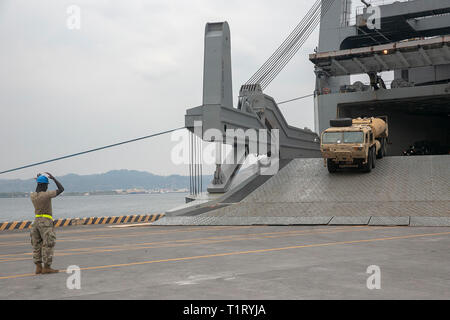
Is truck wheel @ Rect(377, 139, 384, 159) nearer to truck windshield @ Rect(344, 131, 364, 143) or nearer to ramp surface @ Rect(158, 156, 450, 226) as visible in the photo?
ramp surface @ Rect(158, 156, 450, 226)

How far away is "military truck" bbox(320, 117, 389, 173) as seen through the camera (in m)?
23.8

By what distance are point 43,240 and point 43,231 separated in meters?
0.16

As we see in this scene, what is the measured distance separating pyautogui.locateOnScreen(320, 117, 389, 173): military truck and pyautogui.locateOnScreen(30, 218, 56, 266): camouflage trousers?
55.8 feet

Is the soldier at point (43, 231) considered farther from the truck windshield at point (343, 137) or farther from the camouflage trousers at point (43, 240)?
the truck windshield at point (343, 137)

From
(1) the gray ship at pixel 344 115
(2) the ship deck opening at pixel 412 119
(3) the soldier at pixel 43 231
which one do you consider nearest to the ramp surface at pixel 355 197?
(1) the gray ship at pixel 344 115

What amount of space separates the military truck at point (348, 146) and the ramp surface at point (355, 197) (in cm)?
59

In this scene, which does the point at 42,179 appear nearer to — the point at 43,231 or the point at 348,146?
the point at 43,231

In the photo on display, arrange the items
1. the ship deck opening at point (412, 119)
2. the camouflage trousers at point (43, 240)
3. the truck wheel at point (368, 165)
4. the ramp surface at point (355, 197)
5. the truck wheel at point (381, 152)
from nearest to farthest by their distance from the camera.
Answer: the camouflage trousers at point (43, 240)
the ramp surface at point (355, 197)
the truck wheel at point (368, 165)
the truck wheel at point (381, 152)
the ship deck opening at point (412, 119)

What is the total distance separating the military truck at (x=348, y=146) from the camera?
23828mm

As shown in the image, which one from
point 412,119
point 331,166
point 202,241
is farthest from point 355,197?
point 412,119

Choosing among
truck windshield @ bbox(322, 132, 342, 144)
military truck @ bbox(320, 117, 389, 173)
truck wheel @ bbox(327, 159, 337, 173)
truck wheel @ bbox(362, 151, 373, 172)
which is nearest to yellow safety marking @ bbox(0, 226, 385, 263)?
military truck @ bbox(320, 117, 389, 173)
